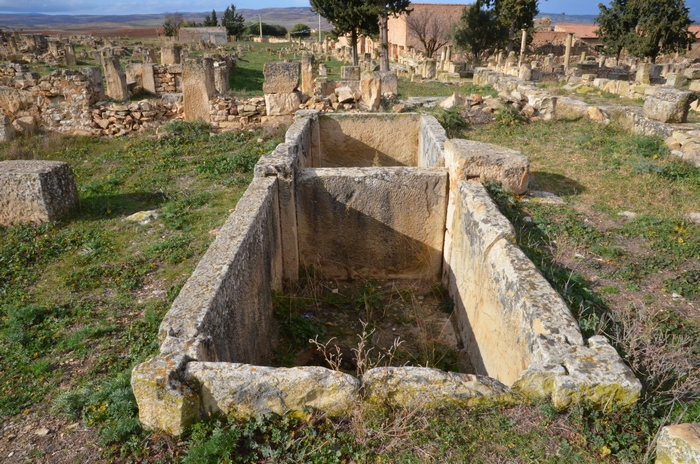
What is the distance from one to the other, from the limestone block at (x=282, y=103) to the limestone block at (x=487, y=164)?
6.73m

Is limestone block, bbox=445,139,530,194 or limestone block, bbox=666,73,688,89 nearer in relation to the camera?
limestone block, bbox=445,139,530,194

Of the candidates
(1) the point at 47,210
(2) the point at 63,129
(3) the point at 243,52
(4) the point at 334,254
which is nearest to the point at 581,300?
(4) the point at 334,254

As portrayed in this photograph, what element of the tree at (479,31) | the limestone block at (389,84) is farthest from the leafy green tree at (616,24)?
the limestone block at (389,84)

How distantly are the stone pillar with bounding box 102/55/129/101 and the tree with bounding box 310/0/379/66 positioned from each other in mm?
12779

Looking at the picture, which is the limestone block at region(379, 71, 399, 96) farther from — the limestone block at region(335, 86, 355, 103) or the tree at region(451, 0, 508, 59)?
the tree at region(451, 0, 508, 59)

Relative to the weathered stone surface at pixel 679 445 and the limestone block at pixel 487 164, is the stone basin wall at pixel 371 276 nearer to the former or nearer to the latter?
the limestone block at pixel 487 164

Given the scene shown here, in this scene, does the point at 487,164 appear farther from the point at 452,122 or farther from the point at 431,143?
the point at 452,122

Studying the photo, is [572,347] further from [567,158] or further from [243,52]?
[243,52]

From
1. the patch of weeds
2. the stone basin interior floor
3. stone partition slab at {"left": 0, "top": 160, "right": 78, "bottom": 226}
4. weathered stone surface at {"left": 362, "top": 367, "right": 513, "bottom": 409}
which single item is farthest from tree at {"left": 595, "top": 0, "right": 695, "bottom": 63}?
weathered stone surface at {"left": 362, "top": 367, "right": 513, "bottom": 409}

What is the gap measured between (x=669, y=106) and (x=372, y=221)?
27.0 feet

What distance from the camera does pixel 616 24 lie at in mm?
30672

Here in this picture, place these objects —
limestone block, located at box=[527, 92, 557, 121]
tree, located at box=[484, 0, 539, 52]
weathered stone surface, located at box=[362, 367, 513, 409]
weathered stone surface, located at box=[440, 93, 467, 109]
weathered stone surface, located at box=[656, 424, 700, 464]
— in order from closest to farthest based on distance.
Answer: weathered stone surface, located at box=[656, 424, 700, 464] → weathered stone surface, located at box=[362, 367, 513, 409] → limestone block, located at box=[527, 92, 557, 121] → weathered stone surface, located at box=[440, 93, 467, 109] → tree, located at box=[484, 0, 539, 52]

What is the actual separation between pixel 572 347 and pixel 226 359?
209 cm

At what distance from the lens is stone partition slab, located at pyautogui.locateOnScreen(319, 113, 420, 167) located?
323 inches
